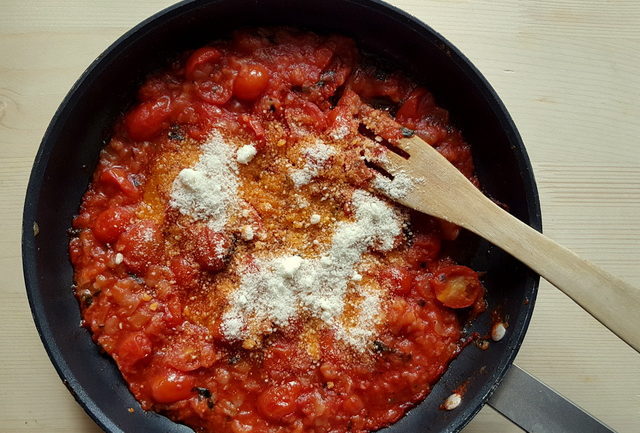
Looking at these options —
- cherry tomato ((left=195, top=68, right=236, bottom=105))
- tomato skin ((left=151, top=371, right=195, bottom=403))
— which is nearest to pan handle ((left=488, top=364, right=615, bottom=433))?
tomato skin ((left=151, top=371, right=195, bottom=403))

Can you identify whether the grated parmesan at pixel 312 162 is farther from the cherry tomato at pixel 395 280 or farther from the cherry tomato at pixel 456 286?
the cherry tomato at pixel 456 286

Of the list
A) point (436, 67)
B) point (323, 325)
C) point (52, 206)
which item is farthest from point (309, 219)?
point (52, 206)

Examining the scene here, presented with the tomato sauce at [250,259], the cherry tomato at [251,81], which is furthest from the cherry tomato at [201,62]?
the cherry tomato at [251,81]

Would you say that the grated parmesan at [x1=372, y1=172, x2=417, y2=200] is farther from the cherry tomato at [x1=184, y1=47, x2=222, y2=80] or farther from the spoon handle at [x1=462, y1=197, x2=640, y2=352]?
the cherry tomato at [x1=184, y1=47, x2=222, y2=80]

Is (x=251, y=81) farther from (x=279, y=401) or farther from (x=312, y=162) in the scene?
(x=279, y=401)

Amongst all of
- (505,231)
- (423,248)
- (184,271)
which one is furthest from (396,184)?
(184,271)

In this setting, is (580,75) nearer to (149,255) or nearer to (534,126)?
(534,126)
